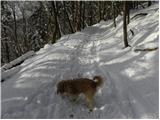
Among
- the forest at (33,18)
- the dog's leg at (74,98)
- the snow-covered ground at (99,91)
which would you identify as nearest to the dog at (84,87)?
the dog's leg at (74,98)

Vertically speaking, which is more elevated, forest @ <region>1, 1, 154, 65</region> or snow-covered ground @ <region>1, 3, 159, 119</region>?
snow-covered ground @ <region>1, 3, 159, 119</region>

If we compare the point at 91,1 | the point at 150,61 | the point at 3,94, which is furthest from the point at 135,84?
the point at 91,1

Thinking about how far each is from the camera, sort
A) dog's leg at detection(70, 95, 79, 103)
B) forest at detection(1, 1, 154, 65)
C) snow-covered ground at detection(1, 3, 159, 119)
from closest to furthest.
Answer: snow-covered ground at detection(1, 3, 159, 119), dog's leg at detection(70, 95, 79, 103), forest at detection(1, 1, 154, 65)

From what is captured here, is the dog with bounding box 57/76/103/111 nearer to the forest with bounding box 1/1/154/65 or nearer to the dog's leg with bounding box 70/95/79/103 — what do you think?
the dog's leg with bounding box 70/95/79/103

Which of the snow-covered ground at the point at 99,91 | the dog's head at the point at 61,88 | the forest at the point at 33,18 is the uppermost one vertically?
the dog's head at the point at 61,88

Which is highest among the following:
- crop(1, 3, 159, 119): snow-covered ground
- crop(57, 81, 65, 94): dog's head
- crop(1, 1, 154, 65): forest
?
crop(57, 81, 65, 94): dog's head

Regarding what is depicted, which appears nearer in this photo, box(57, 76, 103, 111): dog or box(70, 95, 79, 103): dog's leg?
box(57, 76, 103, 111): dog

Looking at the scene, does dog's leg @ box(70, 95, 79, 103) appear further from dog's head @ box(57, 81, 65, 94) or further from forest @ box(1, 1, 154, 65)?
forest @ box(1, 1, 154, 65)

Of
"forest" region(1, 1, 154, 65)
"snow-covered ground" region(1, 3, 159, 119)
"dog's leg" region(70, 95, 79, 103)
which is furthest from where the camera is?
"forest" region(1, 1, 154, 65)

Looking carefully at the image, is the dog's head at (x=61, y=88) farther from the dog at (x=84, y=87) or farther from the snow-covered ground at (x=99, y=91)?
the snow-covered ground at (x=99, y=91)

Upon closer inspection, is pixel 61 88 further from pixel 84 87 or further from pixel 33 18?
→ pixel 33 18

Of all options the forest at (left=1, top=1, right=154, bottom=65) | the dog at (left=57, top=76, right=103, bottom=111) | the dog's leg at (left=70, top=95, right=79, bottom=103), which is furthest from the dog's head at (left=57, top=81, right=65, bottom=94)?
the forest at (left=1, top=1, right=154, bottom=65)

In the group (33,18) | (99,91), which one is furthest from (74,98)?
(33,18)

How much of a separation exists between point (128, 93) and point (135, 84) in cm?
80
